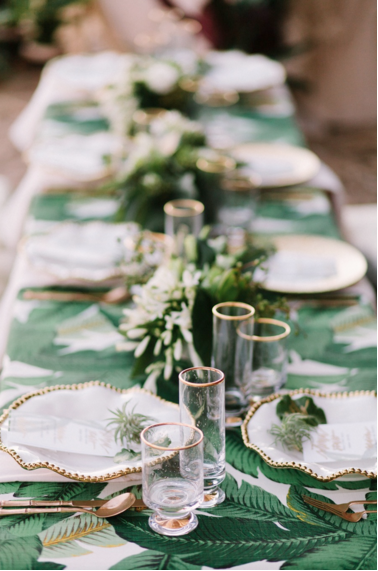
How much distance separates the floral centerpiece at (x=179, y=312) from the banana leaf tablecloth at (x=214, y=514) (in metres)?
0.06

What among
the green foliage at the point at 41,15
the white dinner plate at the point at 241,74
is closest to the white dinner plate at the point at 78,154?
the white dinner plate at the point at 241,74

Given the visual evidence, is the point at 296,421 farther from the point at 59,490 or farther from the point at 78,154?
the point at 78,154

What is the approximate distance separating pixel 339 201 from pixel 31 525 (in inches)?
70.3

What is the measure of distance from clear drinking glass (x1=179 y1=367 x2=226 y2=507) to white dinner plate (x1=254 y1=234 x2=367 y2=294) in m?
0.63

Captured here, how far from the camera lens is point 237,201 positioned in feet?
6.59

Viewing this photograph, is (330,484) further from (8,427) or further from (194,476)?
(8,427)

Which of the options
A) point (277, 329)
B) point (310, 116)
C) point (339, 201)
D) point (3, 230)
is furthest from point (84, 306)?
point (310, 116)

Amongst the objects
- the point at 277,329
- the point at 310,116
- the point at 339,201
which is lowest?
the point at 310,116

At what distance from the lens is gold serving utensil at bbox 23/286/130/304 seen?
1689 millimetres

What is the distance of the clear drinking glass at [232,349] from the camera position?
120 cm

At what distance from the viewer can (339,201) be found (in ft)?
8.09

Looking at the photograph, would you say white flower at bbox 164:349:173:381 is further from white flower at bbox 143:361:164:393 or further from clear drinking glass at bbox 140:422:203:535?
clear drinking glass at bbox 140:422:203:535

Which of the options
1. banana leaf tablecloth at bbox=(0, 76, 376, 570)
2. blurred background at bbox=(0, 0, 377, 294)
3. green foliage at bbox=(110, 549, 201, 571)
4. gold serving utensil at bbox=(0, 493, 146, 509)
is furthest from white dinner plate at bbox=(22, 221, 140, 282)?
blurred background at bbox=(0, 0, 377, 294)

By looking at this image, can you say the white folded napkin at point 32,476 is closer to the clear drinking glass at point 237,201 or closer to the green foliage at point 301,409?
the green foliage at point 301,409
